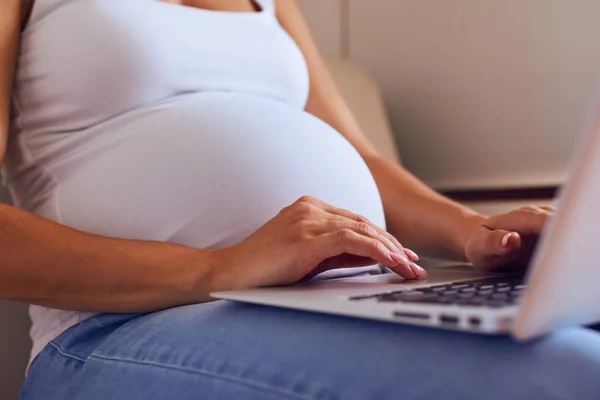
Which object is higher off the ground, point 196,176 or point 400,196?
point 196,176

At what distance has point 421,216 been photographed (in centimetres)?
88

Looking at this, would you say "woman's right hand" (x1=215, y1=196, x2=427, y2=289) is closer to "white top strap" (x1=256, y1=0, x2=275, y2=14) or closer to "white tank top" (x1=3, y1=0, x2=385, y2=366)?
"white tank top" (x1=3, y1=0, x2=385, y2=366)

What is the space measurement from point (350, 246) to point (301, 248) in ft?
0.12

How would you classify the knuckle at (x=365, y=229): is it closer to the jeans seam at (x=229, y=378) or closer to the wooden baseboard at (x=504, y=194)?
the jeans seam at (x=229, y=378)

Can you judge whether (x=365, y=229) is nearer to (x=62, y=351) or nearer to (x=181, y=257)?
(x=181, y=257)

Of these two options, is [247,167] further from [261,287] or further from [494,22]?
[494,22]

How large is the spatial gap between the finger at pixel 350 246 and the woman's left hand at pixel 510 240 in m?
0.19

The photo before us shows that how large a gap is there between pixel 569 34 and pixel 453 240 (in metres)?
0.69

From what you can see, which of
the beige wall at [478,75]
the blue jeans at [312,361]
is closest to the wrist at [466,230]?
the blue jeans at [312,361]

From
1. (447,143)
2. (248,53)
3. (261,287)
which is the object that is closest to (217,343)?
(261,287)

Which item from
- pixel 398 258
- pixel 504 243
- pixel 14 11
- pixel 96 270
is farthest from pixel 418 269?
pixel 14 11

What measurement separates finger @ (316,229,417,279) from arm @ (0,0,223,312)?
0.10 m

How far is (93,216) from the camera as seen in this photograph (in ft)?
2.21

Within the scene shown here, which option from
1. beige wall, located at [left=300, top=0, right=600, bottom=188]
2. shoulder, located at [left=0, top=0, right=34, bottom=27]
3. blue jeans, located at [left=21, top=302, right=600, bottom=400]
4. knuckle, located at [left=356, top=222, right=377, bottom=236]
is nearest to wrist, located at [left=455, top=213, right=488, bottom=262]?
knuckle, located at [left=356, top=222, right=377, bottom=236]
